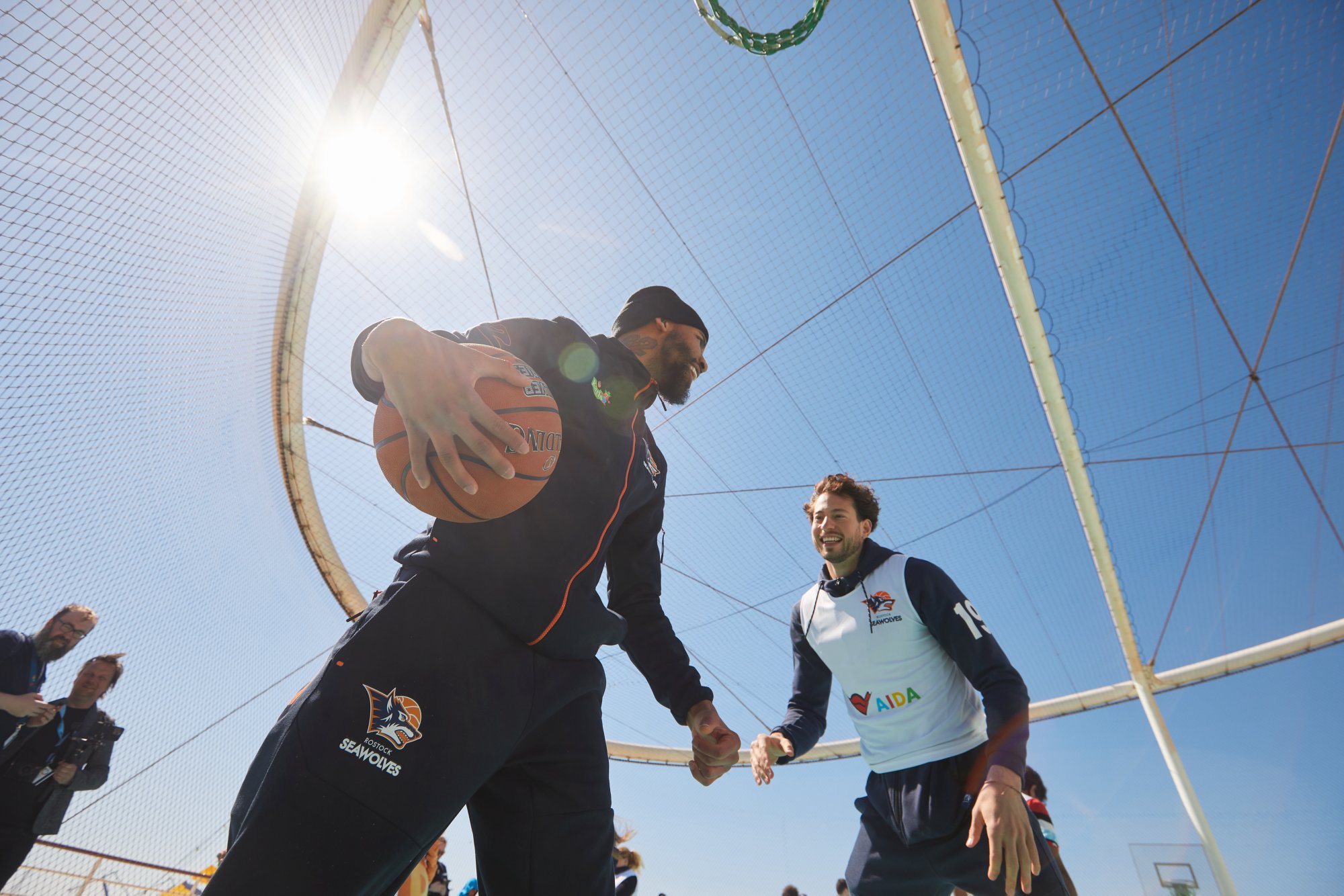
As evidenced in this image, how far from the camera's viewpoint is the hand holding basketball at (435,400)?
89cm

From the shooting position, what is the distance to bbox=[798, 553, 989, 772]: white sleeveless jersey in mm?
2006

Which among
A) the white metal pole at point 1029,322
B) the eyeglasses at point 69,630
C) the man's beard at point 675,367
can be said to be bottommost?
the eyeglasses at point 69,630

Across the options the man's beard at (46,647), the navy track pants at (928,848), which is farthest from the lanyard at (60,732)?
the navy track pants at (928,848)

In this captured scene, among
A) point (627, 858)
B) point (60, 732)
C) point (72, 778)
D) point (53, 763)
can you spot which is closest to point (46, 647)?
point (60, 732)

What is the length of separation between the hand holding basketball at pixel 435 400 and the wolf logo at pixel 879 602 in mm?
1642

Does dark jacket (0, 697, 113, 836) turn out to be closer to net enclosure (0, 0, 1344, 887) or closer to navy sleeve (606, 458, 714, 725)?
net enclosure (0, 0, 1344, 887)

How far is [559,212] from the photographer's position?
4484 mm

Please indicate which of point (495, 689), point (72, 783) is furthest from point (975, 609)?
point (72, 783)

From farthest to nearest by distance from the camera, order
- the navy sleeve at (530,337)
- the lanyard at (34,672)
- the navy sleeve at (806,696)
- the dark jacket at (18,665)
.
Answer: the lanyard at (34,672)
the dark jacket at (18,665)
the navy sleeve at (806,696)
the navy sleeve at (530,337)

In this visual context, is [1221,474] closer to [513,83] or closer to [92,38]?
[513,83]

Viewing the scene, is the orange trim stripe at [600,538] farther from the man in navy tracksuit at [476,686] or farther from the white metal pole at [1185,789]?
the white metal pole at [1185,789]

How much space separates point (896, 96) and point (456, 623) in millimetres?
4476

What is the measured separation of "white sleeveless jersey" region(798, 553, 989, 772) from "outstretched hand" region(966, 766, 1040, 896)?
0.36 meters

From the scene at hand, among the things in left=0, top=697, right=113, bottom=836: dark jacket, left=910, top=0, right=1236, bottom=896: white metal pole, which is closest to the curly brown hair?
left=910, top=0, right=1236, bottom=896: white metal pole
